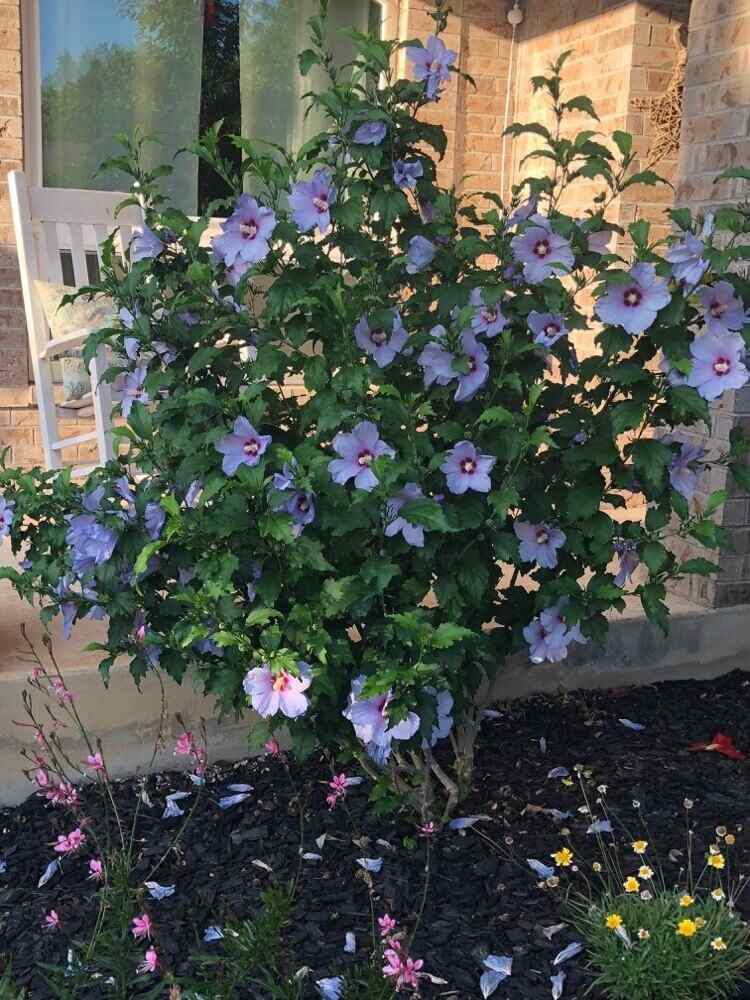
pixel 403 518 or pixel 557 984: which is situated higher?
pixel 403 518

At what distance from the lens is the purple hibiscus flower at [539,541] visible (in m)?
1.63

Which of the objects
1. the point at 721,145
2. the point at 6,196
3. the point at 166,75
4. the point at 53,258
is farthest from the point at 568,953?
the point at 166,75

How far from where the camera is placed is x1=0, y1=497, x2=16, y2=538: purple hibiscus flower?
1.64 meters

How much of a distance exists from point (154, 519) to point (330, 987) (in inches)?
26.9

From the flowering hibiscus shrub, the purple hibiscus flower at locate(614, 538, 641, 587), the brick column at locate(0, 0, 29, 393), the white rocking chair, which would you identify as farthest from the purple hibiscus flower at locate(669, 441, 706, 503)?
the brick column at locate(0, 0, 29, 393)

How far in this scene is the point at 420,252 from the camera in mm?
1635

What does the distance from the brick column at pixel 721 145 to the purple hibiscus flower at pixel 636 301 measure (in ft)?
3.34

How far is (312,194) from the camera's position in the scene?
1521mm

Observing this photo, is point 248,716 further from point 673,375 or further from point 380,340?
point 673,375

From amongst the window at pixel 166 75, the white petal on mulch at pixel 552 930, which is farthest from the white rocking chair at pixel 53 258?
the white petal on mulch at pixel 552 930

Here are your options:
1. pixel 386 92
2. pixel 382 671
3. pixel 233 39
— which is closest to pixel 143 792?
pixel 382 671

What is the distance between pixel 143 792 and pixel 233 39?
3.70 metres

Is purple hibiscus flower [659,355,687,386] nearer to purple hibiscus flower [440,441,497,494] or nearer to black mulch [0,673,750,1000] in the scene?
purple hibiscus flower [440,441,497,494]

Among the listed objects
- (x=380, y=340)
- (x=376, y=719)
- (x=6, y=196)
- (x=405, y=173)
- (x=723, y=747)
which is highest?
(x=6, y=196)
